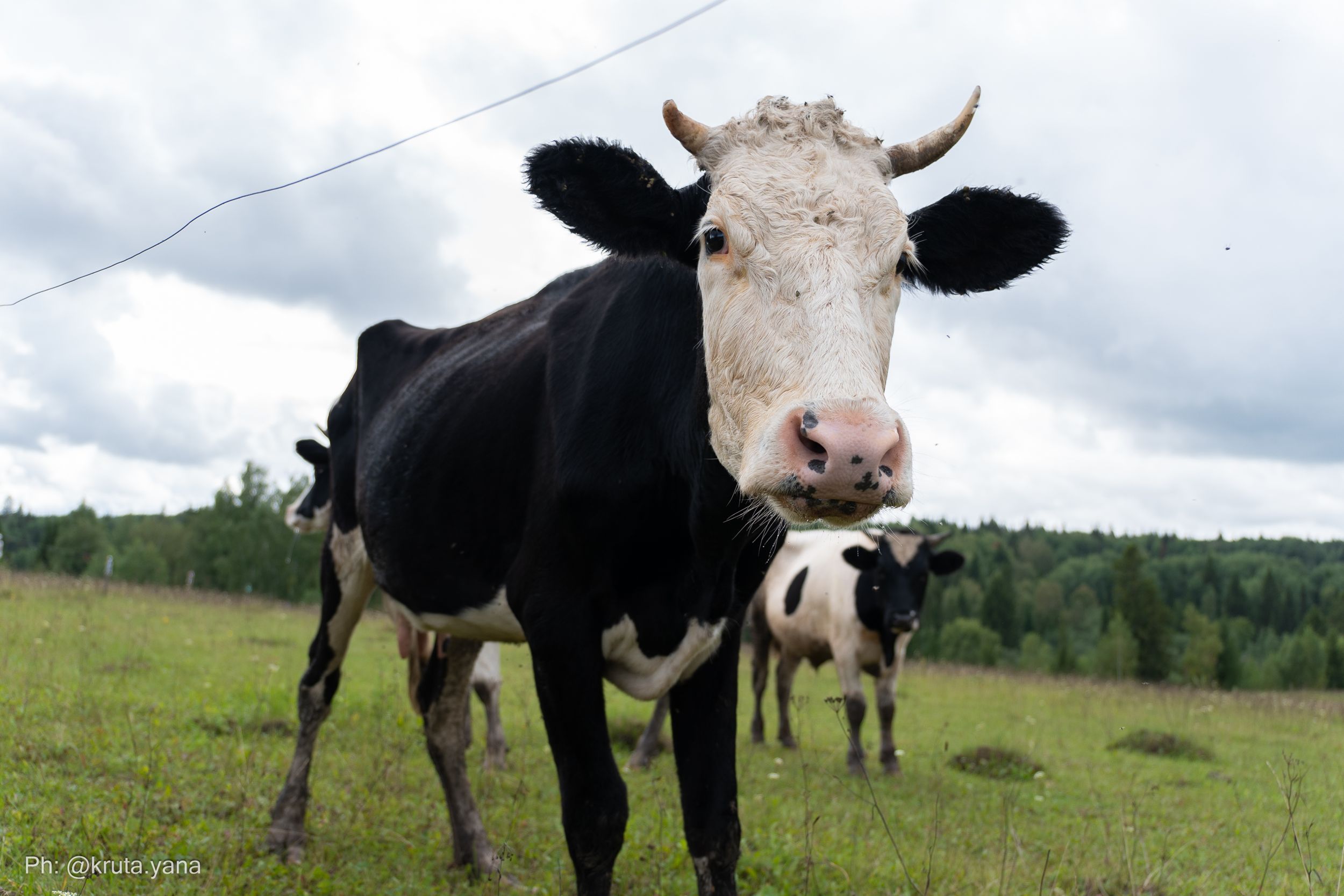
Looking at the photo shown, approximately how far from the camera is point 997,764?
9.52 metres

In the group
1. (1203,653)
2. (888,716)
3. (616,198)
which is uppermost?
(616,198)

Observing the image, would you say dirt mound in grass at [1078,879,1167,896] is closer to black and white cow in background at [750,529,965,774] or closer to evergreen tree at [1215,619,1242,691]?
black and white cow in background at [750,529,965,774]

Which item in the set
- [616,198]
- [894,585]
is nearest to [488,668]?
[894,585]

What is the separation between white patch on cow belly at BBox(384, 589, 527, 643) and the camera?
13.5 ft

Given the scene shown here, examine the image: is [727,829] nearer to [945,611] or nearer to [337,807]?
[337,807]

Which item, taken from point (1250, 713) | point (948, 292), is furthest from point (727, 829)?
point (1250, 713)

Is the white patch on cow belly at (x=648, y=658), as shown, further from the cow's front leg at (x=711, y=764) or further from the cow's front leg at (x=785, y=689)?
the cow's front leg at (x=785, y=689)

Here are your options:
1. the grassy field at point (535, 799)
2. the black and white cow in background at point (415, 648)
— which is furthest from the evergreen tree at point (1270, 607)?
the black and white cow in background at point (415, 648)

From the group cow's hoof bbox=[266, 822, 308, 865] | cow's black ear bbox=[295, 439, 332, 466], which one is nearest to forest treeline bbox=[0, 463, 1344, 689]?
cow's black ear bbox=[295, 439, 332, 466]

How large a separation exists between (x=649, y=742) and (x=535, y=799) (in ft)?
7.39

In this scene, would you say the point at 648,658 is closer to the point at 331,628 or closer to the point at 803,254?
the point at 803,254

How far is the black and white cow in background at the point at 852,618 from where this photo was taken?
10.1 metres

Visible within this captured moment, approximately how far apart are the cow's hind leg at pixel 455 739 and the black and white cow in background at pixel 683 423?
0.93 meters

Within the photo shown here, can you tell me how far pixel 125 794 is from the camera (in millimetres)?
5195
